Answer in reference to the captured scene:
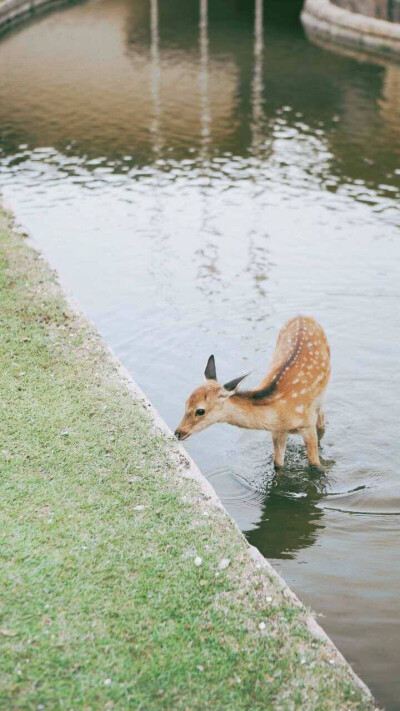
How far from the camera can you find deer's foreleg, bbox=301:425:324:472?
7.84 m

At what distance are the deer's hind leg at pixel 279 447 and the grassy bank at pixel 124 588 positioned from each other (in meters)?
0.98

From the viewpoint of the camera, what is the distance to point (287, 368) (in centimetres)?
765

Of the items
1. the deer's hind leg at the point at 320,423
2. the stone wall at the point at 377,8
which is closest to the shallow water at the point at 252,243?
the deer's hind leg at the point at 320,423

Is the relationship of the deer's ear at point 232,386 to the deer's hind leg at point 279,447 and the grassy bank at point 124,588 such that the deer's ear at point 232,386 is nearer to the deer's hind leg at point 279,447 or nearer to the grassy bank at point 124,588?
the grassy bank at point 124,588

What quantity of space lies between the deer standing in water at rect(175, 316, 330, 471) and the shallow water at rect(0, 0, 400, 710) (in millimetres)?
544

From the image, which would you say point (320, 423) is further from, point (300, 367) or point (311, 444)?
point (300, 367)

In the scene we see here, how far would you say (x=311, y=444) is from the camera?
25.9 ft

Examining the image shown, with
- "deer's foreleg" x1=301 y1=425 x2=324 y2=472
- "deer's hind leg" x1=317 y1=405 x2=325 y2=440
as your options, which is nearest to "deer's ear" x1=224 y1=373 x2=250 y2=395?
"deer's foreleg" x1=301 y1=425 x2=324 y2=472

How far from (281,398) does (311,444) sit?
2.00 ft

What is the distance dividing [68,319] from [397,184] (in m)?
7.67

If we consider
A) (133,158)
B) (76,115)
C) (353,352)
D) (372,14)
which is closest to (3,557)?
(353,352)

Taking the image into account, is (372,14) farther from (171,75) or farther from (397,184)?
(397,184)

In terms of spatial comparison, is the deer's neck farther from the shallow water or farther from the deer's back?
the shallow water

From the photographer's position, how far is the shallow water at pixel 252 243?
24.1ft
